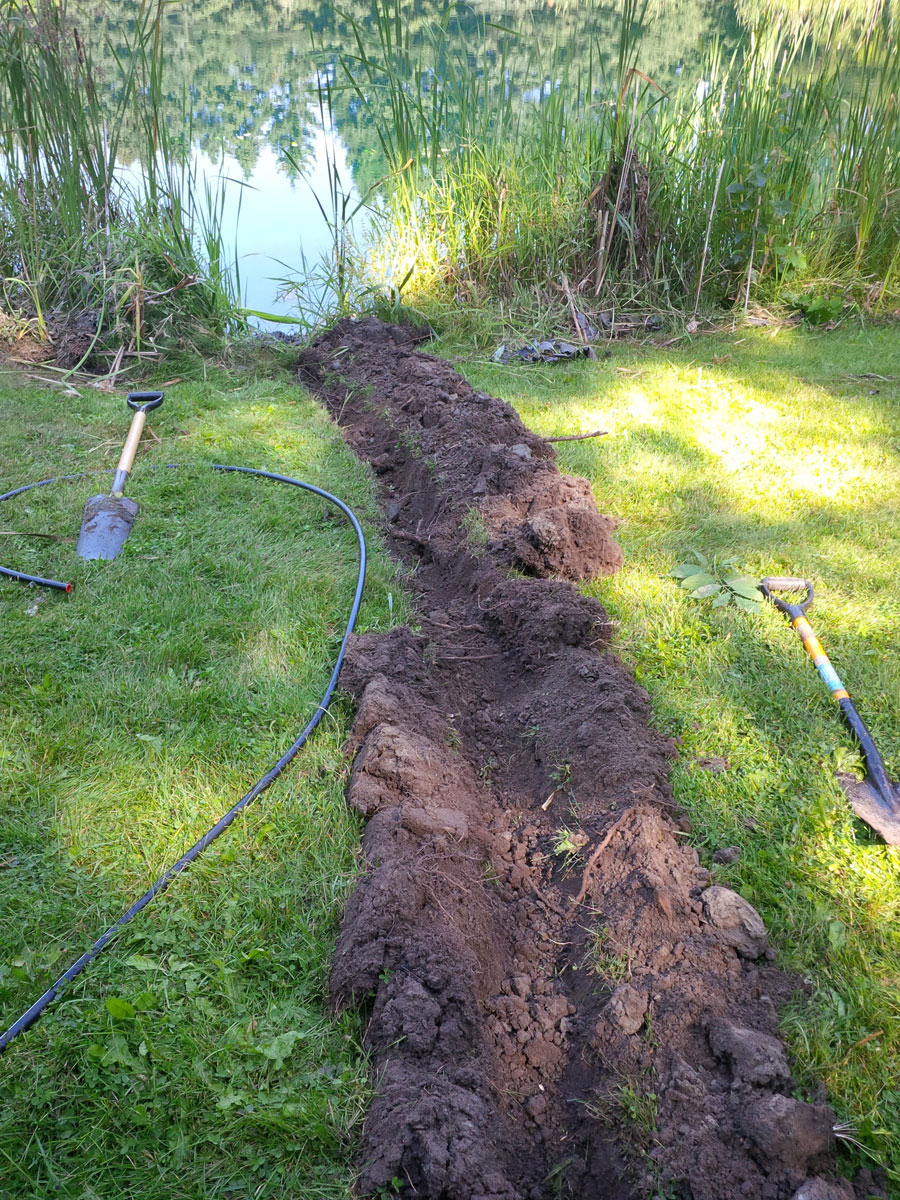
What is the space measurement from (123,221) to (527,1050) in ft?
20.0

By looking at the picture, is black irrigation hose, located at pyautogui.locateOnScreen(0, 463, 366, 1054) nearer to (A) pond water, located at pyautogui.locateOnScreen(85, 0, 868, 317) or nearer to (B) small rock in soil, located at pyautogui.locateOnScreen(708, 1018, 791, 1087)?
(B) small rock in soil, located at pyautogui.locateOnScreen(708, 1018, 791, 1087)

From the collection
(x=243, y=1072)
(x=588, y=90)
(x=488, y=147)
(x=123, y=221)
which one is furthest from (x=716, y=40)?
(x=243, y=1072)

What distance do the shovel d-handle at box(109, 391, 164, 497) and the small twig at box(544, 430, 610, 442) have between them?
82.8 inches

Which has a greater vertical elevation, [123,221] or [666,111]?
[666,111]

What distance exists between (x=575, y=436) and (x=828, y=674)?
7.41 ft

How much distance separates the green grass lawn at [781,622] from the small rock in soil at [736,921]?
2.6 inches

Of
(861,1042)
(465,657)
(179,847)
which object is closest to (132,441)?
(465,657)

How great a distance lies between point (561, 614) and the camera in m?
2.76

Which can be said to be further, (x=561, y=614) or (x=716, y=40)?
(x=716, y=40)

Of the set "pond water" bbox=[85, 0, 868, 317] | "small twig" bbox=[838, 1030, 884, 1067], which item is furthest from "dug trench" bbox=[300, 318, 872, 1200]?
"pond water" bbox=[85, 0, 868, 317]

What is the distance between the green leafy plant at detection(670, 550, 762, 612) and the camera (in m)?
2.95

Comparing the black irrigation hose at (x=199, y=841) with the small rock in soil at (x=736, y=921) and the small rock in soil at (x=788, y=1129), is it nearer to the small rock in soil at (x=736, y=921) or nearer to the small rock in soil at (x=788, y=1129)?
the small rock in soil at (x=736, y=921)

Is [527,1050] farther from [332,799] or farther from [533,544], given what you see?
[533,544]

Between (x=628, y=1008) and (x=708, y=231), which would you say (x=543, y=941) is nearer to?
(x=628, y=1008)
